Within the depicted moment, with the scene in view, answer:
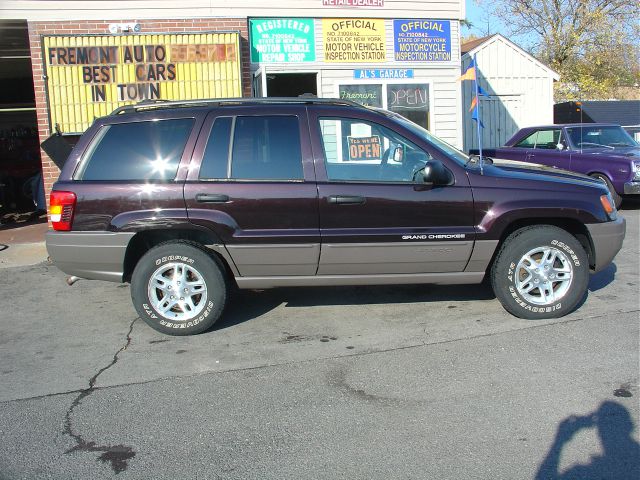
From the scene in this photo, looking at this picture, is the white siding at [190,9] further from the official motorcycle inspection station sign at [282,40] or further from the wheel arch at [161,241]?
the wheel arch at [161,241]

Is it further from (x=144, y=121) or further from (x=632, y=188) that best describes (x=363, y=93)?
(x=144, y=121)

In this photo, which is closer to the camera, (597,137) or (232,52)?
(232,52)

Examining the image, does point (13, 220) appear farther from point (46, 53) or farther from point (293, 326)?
point (293, 326)

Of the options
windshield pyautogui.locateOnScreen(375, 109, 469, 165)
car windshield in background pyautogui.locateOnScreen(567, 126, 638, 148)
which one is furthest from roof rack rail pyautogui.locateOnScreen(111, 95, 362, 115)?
car windshield in background pyautogui.locateOnScreen(567, 126, 638, 148)

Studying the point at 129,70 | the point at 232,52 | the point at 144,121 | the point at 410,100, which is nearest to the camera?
the point at 144,121

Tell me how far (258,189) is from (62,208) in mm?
1703

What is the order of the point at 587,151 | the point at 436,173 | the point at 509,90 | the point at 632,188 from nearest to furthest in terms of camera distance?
the point at 436,173, the point at 632,188, the point at 587,151, the point at 509,90

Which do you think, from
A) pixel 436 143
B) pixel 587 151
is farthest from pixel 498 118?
pixel 436 143

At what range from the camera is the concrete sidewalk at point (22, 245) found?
28.0 ft

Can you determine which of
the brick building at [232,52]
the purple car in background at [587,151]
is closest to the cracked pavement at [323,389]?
the brick building at [232,52]

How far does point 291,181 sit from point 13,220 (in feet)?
31.9

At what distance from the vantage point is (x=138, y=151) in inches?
205

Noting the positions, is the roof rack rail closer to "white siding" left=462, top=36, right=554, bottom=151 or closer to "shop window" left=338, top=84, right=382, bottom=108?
"shop window" left=338, top=84, right=382, bottom=108

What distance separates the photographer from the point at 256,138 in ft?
16.9
